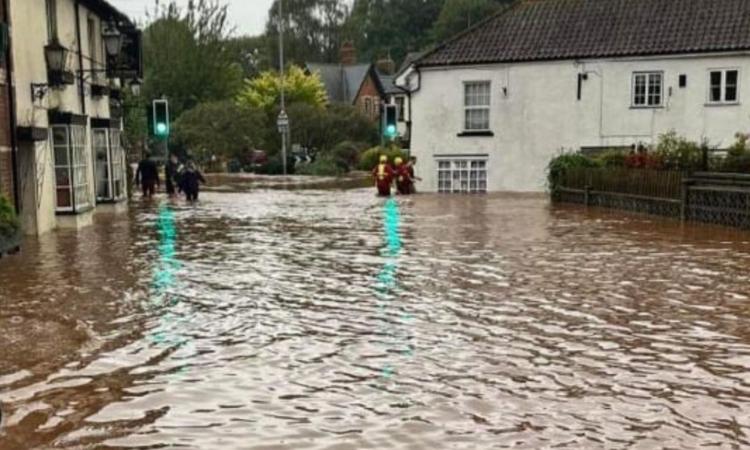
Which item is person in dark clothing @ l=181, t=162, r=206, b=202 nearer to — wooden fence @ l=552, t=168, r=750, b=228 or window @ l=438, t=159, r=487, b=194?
window @ l=438, t=159, r=487, b=194

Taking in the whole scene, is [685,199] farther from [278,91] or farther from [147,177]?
[278,91]

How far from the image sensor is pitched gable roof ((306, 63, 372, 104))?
7794cm

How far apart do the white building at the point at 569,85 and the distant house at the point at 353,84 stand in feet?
138

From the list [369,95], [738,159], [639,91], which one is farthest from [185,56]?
[738,159]

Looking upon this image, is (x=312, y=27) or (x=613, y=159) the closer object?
(x=613, y=159)

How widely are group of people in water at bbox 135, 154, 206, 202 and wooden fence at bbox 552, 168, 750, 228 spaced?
12.0 m

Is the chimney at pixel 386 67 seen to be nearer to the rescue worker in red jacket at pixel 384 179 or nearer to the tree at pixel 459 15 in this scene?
the tree at pixel 459 15

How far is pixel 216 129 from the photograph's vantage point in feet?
169

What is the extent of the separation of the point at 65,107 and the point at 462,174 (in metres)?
17.4

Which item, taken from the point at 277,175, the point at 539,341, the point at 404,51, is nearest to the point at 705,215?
the point at 539,341

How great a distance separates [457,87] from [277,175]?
1934 centimetres

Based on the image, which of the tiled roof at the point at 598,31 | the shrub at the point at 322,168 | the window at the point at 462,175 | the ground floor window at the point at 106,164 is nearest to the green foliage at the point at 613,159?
the tiled roof at the point at 598,31

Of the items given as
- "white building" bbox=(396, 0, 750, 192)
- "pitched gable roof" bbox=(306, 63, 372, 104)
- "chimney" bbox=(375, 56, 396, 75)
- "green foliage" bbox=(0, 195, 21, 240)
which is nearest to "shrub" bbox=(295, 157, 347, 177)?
"white building" bbox=(396, 0, 750, 192)

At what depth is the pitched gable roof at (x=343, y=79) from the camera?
256 ft
